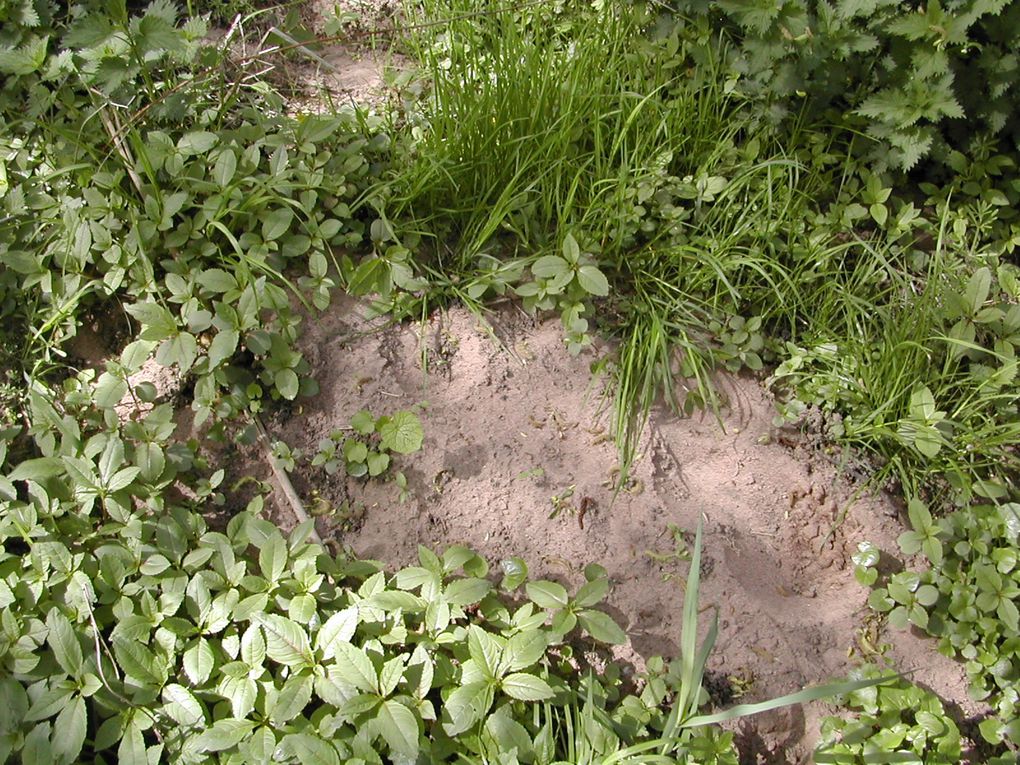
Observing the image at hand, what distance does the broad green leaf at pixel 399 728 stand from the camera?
186 cm

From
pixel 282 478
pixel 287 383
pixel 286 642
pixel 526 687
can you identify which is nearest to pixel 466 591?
pixel 526 687

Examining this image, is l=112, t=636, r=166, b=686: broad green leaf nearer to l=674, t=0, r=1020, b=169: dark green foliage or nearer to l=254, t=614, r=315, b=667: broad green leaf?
l=254, t=614, r=315, b=667: broad green leaf

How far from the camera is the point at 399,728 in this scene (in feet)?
6.19

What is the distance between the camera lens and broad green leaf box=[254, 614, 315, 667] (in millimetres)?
2006

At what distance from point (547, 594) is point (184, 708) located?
0.86 meters

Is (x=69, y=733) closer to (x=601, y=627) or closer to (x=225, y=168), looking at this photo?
(x=601, y=627)

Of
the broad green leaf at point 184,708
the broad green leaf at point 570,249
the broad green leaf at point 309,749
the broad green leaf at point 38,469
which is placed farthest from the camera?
the broad green leaf at point 570,249

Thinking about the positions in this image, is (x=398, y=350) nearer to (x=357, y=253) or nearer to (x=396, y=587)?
(x=357, y=253)

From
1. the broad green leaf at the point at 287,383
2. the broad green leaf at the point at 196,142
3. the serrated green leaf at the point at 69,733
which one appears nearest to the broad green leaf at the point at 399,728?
the serrated green leaf at the point at 69,733

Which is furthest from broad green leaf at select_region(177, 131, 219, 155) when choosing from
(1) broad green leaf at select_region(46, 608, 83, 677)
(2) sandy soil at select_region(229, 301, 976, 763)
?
(1) broad green leaf at select_region(46, 608, 83, 677)

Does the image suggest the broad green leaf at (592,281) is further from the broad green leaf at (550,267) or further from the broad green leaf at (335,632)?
the broad green leaf at (335,632)

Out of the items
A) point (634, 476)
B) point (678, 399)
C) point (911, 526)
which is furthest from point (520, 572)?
point (911, 526)

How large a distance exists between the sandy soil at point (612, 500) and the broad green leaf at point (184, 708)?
576 millimetres

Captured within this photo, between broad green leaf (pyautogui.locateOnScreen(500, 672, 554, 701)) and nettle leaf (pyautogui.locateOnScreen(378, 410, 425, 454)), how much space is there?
2.37ft
